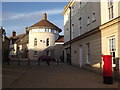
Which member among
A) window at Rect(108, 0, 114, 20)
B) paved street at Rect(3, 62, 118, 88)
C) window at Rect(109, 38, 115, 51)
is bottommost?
paved street at Rect(3, 62, 118, 88)

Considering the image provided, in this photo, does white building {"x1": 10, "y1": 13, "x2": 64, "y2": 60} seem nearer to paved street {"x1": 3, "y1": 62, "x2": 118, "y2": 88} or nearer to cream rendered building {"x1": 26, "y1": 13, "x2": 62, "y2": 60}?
cream rendered building {"x1": 26, "y1": 13, "x2": 62, "y2": 60}

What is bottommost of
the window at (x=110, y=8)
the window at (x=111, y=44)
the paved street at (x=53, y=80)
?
the paved street at (x=53, y=80)

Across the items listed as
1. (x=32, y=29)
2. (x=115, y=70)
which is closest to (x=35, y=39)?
(x=32, y=29)

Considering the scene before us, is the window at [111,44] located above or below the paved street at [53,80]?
above

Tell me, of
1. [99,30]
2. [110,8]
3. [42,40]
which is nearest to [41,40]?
[42,40]

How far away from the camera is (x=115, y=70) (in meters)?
10.8

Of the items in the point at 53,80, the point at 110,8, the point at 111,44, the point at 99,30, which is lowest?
the point at 53,80

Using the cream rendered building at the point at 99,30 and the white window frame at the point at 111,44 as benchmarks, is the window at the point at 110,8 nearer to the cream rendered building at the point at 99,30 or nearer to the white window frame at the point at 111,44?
the cream rendered building at the point at 99,30

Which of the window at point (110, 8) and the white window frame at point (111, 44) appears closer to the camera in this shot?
the white window frame at point (111, 44)

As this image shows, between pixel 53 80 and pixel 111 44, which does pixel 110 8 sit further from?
pixel 53 80

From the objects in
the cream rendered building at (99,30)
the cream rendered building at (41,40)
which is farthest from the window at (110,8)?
the cream rendered building at (41,40)

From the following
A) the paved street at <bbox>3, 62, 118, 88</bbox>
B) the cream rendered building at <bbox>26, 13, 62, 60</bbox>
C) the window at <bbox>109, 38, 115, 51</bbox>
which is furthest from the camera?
the cream rendered building at <bbox>26, 13, 62, 60</bbox>

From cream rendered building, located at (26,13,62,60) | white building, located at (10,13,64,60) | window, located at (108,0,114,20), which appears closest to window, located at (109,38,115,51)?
window, located at (108,0,114,20)

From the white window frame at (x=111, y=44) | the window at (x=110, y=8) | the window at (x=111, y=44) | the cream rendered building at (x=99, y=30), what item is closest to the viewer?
the cream rendered building at (x=99, y=30)
